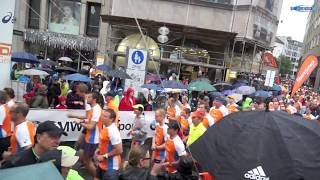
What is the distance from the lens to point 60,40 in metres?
27.6

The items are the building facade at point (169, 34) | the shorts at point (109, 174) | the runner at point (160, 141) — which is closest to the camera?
the shorts at point (109, 174)

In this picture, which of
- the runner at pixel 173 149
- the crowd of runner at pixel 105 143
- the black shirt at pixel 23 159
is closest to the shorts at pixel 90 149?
the crowd of runner at pixel 105 143

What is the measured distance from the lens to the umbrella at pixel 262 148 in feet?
9.86

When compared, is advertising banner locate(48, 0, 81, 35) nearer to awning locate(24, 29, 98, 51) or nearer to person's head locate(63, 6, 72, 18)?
person's head locate(63, 6, 72, 18)

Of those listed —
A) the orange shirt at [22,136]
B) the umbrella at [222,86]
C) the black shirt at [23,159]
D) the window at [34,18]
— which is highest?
the window at [34,18]

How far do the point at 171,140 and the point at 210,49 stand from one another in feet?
69.6

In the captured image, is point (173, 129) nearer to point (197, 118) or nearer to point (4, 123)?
point (197, 118)

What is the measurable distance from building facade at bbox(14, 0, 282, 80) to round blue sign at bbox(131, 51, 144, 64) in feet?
37.5

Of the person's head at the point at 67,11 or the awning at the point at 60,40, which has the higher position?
the person's head at the point at 67,11

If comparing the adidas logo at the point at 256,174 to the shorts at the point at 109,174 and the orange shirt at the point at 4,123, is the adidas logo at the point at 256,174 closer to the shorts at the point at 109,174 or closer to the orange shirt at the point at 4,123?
the shorts at the point at 109,174

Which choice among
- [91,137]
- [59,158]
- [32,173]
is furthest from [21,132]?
[32,173]

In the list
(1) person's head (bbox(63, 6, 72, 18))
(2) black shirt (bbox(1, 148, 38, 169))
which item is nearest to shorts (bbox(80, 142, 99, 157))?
(2) black shirt (bbox(1, 148, 38, 169))

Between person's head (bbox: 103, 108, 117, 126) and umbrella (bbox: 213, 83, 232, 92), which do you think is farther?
umbrella (bbox: 213, 83, 232, 92)

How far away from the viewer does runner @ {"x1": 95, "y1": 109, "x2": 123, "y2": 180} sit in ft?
19.3
